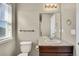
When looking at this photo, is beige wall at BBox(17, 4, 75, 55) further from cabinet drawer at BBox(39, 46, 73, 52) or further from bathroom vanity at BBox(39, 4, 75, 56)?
cabinet drawer at BBox(39, 46, 73, 52)

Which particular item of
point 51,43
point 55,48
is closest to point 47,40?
point 51,43

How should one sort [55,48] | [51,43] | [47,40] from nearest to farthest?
[55,48] → [51,43] → [47,40]

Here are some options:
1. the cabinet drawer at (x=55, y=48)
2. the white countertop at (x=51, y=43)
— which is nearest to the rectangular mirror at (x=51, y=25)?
the white countertop at (x=51, y=43)

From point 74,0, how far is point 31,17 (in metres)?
1.67

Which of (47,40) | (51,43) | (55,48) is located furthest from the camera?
(47,40)

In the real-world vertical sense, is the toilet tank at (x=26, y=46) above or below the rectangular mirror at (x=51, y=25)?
below

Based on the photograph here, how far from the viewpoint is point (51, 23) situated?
125 inches

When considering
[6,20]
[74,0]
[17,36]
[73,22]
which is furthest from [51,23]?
[74,0]

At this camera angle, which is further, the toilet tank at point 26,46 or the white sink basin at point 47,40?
the white sink basin at point 47,40

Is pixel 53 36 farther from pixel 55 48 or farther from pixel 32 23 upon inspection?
pixel 32 23

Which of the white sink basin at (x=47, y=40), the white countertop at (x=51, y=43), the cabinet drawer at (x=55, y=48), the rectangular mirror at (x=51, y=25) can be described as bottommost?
the cabinet drawer at (x=55, y=48)

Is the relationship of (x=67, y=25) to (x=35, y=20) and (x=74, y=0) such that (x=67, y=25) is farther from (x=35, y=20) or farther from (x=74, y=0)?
(x=74, y=0)

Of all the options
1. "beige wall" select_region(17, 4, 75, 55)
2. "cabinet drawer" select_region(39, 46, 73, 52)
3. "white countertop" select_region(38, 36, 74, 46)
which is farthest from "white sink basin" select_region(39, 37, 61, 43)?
"cabinet drawer" select_region(39, 46, 73, 52)

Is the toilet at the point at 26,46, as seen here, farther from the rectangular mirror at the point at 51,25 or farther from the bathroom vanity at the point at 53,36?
the rectangular mirror at the point at 51,25
